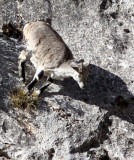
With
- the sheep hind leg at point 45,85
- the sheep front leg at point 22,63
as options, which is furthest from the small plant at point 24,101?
the sheep front leg at point 22,63

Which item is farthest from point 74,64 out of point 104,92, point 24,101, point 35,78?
point 24,101

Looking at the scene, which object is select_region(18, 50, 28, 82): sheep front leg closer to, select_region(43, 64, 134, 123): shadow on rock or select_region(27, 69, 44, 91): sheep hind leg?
select_region(27, 69, 44, 91): sheep hind leg

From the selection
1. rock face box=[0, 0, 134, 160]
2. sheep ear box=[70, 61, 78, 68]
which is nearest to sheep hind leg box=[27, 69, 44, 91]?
rock face box=[0, 0, 134, 160]

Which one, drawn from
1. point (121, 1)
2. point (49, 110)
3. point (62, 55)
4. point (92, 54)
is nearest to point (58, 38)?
point (62, 55)

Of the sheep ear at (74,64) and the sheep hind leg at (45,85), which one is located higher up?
the sheep ear at (74,64)

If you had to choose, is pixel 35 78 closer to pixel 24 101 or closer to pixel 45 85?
pixel 45 85

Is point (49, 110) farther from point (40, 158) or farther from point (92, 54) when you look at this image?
point (92, 54)

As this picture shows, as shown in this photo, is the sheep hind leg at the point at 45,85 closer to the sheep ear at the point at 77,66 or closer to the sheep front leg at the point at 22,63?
the sheep front leg at the point at 22,63

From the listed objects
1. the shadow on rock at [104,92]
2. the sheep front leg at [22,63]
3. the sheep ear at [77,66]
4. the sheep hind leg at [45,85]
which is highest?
the sheep ear at [77,66]
